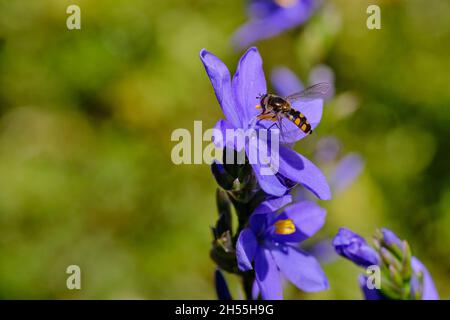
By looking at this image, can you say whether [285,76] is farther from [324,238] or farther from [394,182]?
[394,182]

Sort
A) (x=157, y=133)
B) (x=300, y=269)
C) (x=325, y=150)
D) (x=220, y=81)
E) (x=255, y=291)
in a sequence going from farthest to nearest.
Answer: (x=157, y=133) < (x=325, y=150) < (x=255, y=291) < (x=300, y=269) < (x=220, y=81)

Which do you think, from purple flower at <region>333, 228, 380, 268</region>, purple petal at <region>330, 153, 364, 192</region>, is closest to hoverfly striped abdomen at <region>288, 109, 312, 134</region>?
purple flower at <region>333, 228, 380, 268</region>

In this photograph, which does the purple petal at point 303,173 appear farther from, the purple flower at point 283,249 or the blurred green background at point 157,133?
the blurred green background at point 157,133

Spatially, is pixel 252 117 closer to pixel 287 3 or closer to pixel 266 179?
pixel 266 179

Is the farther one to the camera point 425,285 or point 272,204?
point 425,285

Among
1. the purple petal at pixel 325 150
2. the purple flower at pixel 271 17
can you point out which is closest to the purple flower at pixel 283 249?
the purple petal at pixel 325 150

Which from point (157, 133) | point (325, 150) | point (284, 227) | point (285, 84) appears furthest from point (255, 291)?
point (157, 133)

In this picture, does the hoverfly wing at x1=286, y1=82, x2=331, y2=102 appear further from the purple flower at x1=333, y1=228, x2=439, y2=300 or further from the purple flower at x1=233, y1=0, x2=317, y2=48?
the purple flower at x1=233, y1=0, x2=317, y2=48

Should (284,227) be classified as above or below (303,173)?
below
